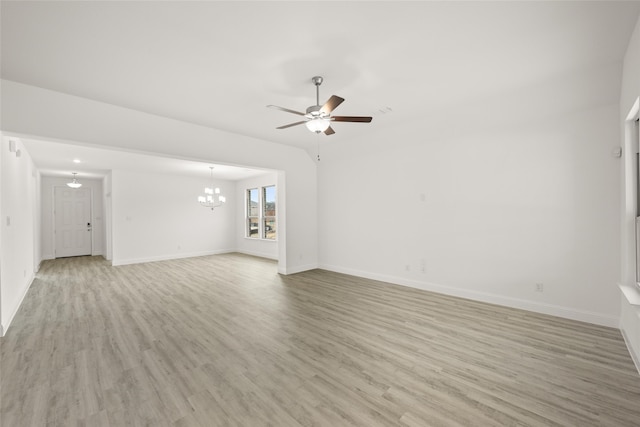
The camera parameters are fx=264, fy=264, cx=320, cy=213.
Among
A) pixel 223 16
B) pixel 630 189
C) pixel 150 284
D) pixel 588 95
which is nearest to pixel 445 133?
pixel 588 95

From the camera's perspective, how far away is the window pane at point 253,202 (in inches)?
353

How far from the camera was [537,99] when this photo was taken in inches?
129

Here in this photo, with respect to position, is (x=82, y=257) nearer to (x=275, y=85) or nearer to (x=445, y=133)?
(x=275, y=85)

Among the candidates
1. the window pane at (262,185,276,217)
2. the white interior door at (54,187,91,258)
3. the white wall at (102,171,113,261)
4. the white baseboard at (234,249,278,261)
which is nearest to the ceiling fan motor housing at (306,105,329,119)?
the window pane at (262,185,276,217)

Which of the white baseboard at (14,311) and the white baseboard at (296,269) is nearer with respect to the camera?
the white baseboard at (14,311)

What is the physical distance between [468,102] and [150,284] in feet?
20.7

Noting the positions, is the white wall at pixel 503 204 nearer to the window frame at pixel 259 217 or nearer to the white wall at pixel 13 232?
the window frame at pixel 259 217

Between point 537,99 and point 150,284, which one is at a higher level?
point 537,99

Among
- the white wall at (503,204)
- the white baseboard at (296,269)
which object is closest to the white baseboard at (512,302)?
the white wall at (503,204)

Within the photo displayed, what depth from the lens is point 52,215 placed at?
8.23m

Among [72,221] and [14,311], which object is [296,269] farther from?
[72,221]

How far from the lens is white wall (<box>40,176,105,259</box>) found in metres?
8.12

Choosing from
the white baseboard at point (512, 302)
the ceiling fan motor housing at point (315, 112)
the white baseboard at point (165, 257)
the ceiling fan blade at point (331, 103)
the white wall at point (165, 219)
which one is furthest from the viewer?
the white wall at point (165, 219)

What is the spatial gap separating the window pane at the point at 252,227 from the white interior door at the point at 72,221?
5276mm
